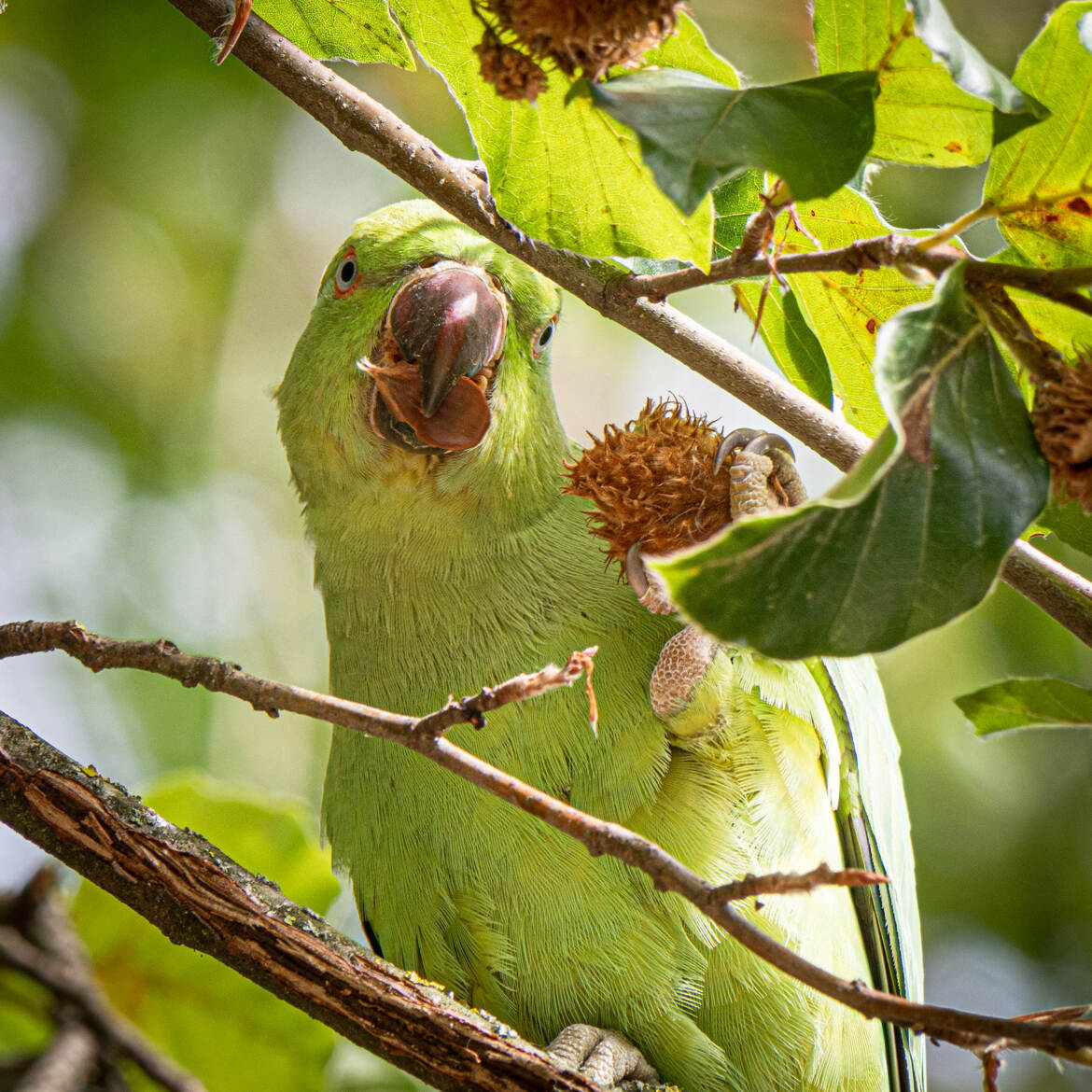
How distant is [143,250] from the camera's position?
516cm

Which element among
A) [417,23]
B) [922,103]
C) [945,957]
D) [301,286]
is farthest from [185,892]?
[945,957]

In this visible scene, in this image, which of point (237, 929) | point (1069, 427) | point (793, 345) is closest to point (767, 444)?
point (793, 345)

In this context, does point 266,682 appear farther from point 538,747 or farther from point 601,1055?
point 601,1055

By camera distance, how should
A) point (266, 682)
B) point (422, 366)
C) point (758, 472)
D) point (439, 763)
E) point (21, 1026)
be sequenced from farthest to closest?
point (21, 1026) → point (422, 366) → point (758, 472) → point (266, 682) → point (439, 763)

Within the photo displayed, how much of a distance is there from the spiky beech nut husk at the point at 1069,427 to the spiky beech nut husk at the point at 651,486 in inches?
32.0

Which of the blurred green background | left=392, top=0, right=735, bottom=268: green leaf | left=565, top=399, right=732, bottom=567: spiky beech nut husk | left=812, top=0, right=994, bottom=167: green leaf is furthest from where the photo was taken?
the blurred green background

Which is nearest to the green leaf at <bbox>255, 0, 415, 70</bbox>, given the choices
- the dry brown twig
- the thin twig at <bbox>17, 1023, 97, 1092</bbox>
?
the dry brown twig

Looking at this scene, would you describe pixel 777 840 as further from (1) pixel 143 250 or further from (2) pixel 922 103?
(1) pixel 143 250

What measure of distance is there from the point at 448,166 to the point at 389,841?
5.19 ft

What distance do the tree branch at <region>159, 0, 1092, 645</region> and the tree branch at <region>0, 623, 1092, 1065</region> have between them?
0.62m

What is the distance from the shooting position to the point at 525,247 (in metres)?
1.69

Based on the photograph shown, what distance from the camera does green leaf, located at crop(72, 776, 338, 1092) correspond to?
272cm

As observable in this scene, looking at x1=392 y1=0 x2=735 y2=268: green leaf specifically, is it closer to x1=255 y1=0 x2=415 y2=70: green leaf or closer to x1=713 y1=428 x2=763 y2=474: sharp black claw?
x1=255 y1=0 x2=415 y2=70: green leaf

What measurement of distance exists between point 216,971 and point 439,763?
172cm
